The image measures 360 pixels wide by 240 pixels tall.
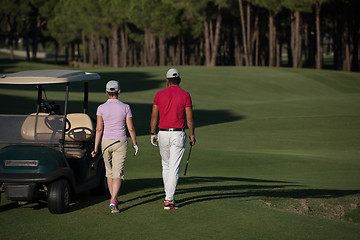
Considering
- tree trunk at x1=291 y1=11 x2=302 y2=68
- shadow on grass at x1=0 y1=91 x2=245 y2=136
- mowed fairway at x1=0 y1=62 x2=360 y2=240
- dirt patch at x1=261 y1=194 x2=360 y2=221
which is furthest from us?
tree trunk at x1=291 y1=11 x2=302 y2=68

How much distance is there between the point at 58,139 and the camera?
8672mm

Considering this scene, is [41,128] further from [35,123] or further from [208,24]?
[208,24]

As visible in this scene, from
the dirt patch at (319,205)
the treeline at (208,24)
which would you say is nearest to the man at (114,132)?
the dirt patch at (319,205)

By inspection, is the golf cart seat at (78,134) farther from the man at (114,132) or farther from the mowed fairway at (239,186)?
the mowed fairway at (239,186)

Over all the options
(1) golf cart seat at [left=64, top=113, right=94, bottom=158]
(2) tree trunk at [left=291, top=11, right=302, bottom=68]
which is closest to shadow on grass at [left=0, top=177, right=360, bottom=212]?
(1) golf cart seat at [left=64, top=113, right=94, bottom=158]

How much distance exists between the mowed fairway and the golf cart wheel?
15 cm

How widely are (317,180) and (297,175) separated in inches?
33.4

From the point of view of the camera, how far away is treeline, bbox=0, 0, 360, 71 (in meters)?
63.1

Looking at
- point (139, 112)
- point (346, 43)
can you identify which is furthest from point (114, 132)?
point (346, 43)

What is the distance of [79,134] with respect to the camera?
949 centimetres

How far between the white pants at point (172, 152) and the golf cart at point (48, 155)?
4.49 ft

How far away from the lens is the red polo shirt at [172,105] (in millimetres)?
8445

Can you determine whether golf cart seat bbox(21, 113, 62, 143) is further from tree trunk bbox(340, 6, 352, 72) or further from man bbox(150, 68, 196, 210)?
tree trunk bbox(340, 6, 352, 72)

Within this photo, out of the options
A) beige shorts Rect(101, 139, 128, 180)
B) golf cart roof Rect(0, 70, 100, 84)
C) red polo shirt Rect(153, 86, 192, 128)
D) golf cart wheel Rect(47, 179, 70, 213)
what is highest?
golf cart roof Rect(0, 70, 100, 84)
